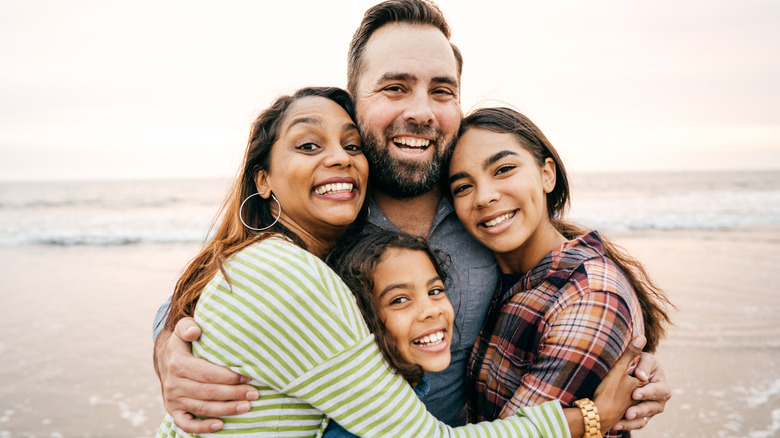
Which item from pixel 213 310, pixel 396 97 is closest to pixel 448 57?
pixel 396 97

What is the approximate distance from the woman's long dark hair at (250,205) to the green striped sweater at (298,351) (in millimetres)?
619

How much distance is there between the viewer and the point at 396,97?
2.93 meters

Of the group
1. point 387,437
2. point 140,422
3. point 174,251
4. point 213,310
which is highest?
point 213,310

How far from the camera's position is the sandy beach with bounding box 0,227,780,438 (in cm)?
454

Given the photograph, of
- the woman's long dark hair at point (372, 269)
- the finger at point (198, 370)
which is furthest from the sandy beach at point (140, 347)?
the woman's long dark hair at point (372, 269)

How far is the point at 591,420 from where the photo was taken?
2.00 metres

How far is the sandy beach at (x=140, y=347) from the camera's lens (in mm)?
4543

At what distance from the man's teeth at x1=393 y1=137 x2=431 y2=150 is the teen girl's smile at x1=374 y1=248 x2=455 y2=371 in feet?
2.64

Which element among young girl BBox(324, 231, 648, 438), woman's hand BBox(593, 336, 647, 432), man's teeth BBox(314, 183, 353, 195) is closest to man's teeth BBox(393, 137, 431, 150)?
man's teeth BBox(314, 183, 353, 195)

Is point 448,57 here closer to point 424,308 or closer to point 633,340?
point 424,308

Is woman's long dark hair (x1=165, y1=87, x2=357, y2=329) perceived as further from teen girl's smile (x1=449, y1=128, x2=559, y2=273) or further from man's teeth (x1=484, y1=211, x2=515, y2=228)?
man's teeth (x1=484, y1=211, x2=515, y2=228)

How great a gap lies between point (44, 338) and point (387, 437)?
668 cm

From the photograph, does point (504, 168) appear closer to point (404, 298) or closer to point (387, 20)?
point (404, 298)

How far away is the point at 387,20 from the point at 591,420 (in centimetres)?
261
